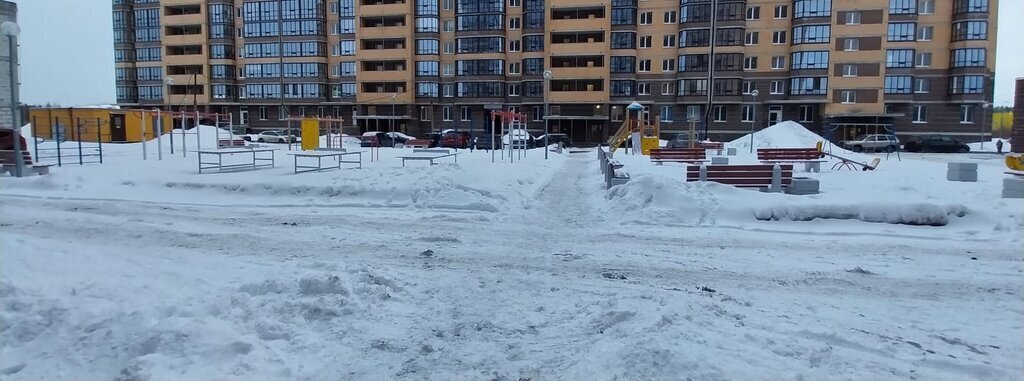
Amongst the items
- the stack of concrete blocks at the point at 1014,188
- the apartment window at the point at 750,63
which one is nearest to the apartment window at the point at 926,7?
the apartment window at the point at 750,63

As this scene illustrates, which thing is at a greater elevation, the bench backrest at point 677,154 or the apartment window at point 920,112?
the apartment window at point 920,112

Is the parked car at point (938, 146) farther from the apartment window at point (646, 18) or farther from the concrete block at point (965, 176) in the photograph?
the concrete block at point (965, 176)

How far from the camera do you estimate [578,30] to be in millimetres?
68250

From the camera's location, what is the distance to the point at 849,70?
62.5 m

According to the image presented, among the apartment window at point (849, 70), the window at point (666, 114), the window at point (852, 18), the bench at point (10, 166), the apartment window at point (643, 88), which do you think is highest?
the window at point (852, 18)

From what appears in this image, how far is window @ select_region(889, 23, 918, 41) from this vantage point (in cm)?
6319

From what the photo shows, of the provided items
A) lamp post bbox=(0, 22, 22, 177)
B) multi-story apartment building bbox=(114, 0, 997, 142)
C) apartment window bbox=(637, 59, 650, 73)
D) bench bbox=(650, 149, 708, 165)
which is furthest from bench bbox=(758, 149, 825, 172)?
apartment window bbox=(637, 59, 650, 73)

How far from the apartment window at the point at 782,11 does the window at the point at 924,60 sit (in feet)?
45.8

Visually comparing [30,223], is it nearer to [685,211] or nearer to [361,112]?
[685,211]

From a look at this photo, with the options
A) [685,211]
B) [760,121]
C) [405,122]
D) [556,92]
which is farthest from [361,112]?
[685,211]

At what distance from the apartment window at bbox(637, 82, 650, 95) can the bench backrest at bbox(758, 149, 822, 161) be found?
42191mm

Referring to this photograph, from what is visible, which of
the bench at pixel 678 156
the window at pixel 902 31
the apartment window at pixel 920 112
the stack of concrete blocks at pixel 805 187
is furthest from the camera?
the apartment window at pixel 920 112

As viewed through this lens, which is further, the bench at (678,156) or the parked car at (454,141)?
the parked car at (454,141)

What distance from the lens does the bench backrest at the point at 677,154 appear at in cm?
2800
